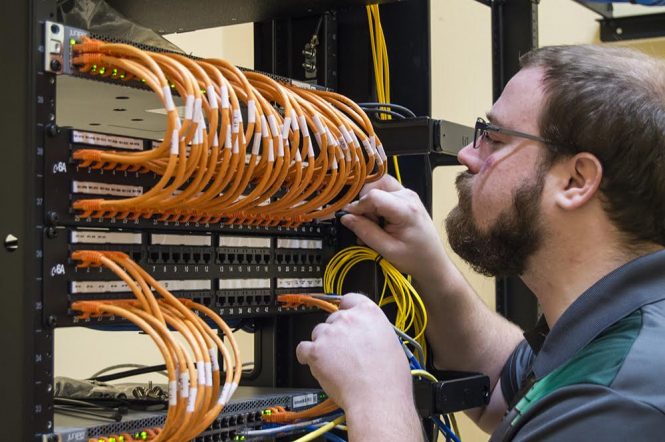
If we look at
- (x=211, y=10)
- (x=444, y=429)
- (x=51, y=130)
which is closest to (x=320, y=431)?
(x=444, y=429)

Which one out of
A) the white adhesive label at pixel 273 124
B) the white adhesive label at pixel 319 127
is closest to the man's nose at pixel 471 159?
the white adhesive label at pixel 319 127

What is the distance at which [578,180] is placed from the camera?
1.34 meters

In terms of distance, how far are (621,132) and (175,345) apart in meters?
0.72

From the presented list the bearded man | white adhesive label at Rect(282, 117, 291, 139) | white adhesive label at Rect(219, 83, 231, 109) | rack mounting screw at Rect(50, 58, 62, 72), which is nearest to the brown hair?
the bearded man

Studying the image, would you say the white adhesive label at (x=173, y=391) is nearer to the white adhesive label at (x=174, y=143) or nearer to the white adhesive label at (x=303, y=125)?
the white adhesive label at (x=174, y=143)

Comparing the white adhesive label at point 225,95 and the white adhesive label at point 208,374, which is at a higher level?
the white adhesive label at point 225,95

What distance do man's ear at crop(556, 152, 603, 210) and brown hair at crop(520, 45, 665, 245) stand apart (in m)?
0.01

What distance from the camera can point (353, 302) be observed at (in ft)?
4.69

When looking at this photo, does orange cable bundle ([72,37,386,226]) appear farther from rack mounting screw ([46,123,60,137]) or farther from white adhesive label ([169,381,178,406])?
white adhesive label ([169,381,178,406])

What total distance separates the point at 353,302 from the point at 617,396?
492mm

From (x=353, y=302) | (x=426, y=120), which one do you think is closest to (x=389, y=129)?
(x=426, y=120)

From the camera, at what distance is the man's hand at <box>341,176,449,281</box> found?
1.59 meters

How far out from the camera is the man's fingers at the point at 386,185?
5.29 ft

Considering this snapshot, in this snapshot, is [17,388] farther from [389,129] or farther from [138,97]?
[389,129]
